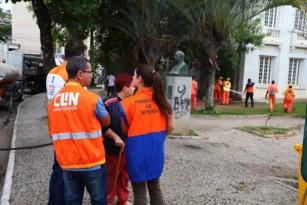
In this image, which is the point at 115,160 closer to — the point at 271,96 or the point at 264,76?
the point at 271,96

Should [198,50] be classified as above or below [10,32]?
below

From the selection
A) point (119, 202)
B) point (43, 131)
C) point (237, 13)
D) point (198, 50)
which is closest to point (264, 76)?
point (198, 50)

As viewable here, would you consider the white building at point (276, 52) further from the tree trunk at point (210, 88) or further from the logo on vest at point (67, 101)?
the logo on vest at point (67, 101)

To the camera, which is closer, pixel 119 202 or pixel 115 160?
pixel 115 160

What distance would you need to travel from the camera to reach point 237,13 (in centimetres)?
1277

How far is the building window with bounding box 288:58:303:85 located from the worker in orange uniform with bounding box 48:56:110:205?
77.1 ft

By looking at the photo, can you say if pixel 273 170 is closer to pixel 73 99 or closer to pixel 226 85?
pixel 73 99

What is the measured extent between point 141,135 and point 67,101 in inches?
34.4

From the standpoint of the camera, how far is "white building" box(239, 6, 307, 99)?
2219 centimetres

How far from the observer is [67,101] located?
9.39ft

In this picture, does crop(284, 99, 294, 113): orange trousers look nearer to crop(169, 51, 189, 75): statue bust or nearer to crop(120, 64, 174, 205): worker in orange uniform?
crop(169, 51, 189, 75): statue bust

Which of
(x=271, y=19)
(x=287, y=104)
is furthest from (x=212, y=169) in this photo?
(x=271, y=19)

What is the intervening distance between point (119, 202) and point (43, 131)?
225 inches

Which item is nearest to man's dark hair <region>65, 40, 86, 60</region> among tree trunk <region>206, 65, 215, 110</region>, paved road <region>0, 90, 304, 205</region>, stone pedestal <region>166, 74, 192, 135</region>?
paved road <region>0, 90, 304, 205</region>
